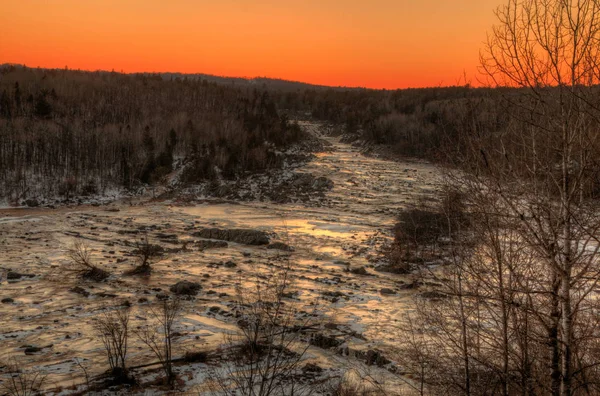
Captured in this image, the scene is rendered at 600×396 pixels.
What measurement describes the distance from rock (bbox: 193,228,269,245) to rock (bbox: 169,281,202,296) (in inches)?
261

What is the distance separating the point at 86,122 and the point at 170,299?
1611 inches

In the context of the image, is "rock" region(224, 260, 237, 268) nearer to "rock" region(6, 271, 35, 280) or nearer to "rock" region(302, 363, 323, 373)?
"rock" region(6, 271, 35, 280)

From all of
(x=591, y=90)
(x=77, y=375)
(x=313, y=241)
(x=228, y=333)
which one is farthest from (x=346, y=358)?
(x=313, y=241)

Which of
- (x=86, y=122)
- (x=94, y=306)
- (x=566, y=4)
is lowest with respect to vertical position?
(x=94, y=306)

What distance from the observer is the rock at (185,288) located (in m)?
15.4

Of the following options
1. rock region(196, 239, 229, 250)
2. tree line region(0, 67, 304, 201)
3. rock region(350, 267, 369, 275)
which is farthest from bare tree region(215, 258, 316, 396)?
tree line region(0, 67, 304, 201)

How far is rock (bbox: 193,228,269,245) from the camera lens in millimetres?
22516

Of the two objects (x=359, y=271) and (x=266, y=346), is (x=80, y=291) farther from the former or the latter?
(x=359, y=271)

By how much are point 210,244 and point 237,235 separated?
1841mm

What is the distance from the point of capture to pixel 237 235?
23.3 metres

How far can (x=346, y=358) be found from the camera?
37.3 ft

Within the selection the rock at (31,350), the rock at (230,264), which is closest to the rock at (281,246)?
the rock at (230,264)

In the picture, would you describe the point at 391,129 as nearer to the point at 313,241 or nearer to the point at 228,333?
the point at 313,241

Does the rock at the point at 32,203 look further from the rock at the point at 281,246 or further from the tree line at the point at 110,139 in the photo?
the rock at the point at 281,246
